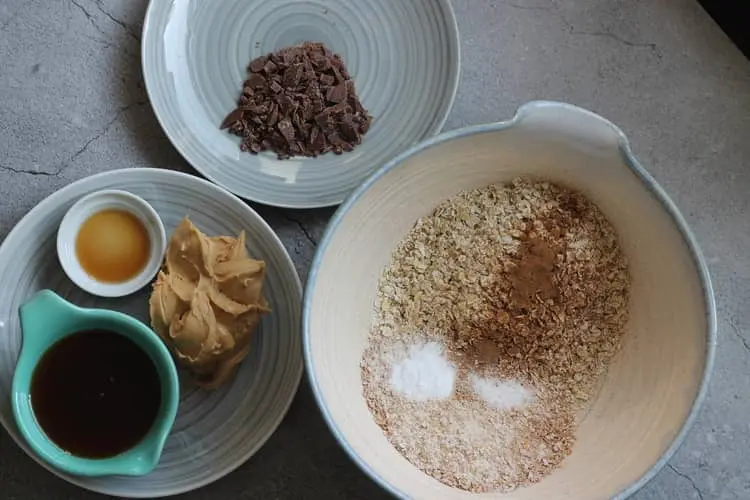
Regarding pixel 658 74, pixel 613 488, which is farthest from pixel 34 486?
pixel 658 74

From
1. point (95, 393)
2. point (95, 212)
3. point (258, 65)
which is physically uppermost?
point (258, 65)

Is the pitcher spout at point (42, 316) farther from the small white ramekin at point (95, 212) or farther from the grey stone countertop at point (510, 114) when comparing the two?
the grey stone countertop at point (510, 114)

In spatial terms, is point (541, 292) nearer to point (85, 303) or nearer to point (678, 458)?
point (678, 458)

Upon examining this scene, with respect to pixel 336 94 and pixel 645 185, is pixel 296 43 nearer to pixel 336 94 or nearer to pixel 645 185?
pixel 336 94

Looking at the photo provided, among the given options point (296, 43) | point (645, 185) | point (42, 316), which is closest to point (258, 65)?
point (296, 43)

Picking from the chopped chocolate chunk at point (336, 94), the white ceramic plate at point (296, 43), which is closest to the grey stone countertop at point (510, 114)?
the white ceramic plate at point (296, 43)
